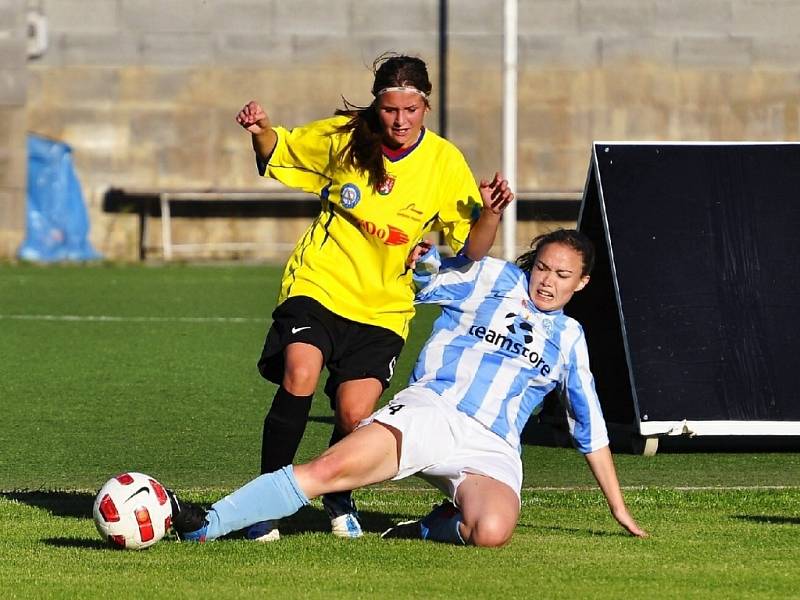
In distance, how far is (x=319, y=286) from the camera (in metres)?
5.90

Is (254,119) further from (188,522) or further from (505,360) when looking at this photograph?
(188,522)

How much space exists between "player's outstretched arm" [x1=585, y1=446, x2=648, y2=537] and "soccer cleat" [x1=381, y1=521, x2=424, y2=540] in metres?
0.64

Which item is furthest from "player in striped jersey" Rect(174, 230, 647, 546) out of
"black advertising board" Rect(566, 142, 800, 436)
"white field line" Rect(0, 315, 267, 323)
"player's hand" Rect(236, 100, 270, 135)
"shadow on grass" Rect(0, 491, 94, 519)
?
"white field line" Rect(0, 315, 267, 323)

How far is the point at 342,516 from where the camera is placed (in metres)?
5.73

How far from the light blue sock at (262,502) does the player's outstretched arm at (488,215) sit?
1075 mm

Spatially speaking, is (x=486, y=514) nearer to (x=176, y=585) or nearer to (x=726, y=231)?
(x=176, y=585)

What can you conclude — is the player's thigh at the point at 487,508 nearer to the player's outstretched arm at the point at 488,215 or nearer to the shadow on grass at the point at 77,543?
the player's outstretched arm at the point at 488,215

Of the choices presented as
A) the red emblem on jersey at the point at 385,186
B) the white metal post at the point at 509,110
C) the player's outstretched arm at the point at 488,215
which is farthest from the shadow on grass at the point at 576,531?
the white metal post at the point at 509,110

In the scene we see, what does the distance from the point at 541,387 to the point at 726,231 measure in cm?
240

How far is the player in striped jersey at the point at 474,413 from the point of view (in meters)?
5.40

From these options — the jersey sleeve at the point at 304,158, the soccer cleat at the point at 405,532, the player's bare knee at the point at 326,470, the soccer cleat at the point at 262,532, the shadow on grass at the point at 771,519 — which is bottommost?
the shadow on grass at the point at 771,519

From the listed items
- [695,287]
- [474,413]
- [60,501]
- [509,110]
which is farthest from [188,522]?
[509,110]

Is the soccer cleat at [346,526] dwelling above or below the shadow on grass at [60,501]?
above

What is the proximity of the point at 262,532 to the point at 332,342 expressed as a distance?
29.8 inches
